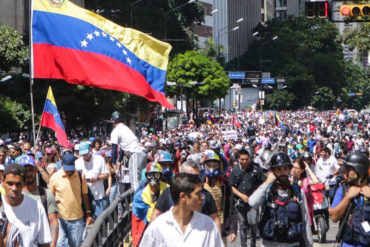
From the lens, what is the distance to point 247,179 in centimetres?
1280

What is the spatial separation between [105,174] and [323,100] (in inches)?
4289

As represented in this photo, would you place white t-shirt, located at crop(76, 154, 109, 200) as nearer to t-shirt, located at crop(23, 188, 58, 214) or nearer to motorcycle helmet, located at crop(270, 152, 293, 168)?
t-shirt, located at crop(23, 188, 58, 214)

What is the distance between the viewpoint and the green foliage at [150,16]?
6106 cm

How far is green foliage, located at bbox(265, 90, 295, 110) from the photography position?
4434 inches

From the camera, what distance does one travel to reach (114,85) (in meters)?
14.0

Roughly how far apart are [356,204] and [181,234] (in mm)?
1994

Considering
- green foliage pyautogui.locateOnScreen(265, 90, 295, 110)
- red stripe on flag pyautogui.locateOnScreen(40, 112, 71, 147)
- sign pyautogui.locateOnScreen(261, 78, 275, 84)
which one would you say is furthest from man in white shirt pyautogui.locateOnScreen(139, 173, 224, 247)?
green foliage pyautogui.locateOnScreen(265, 90, 295, 110)

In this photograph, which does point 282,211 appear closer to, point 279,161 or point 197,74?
point 279,161

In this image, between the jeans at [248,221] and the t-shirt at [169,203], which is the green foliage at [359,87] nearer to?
the jeans at [248,221]

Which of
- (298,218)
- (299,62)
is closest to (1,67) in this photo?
(298,218)

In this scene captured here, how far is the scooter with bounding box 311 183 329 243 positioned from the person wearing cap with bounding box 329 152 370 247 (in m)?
7.36

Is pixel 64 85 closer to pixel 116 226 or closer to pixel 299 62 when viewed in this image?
pixel 116 226

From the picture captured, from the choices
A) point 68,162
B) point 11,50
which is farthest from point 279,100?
point 68,162

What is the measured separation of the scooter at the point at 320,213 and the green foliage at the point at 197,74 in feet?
160
